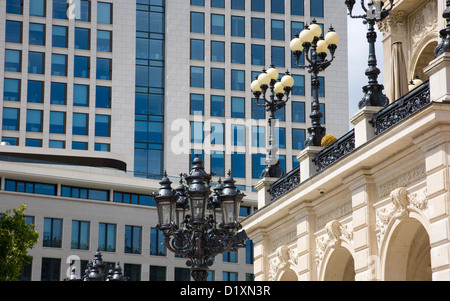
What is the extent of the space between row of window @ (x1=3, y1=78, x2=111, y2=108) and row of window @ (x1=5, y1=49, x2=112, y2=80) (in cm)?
88

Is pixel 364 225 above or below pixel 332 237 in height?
below

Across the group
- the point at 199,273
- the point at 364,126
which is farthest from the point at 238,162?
the point at 199,273

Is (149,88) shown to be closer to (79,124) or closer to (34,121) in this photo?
(79,124)

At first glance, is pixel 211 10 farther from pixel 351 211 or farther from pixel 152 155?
pixel 351 211

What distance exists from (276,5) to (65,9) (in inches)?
655

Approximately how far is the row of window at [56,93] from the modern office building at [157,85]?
0.09 metres

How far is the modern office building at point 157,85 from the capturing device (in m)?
70.6

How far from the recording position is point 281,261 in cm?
2859

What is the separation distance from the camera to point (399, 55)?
32156 millimetres

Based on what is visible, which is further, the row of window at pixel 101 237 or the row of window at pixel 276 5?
the row of window at pixel 276 5

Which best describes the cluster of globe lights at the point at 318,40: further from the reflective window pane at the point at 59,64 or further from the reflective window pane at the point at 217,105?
the reflective window pane at the point at 59,64

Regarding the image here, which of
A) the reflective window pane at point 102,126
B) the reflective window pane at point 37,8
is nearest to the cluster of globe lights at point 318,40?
the reflective window pane at point 102,126

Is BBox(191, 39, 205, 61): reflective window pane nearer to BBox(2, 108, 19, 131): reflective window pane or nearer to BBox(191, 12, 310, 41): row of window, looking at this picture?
BBox(191, 12, 310, 41): row of window

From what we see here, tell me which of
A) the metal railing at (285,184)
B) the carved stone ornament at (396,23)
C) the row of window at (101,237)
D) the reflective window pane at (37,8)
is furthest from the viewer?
the reflective window pane at (37,8)
